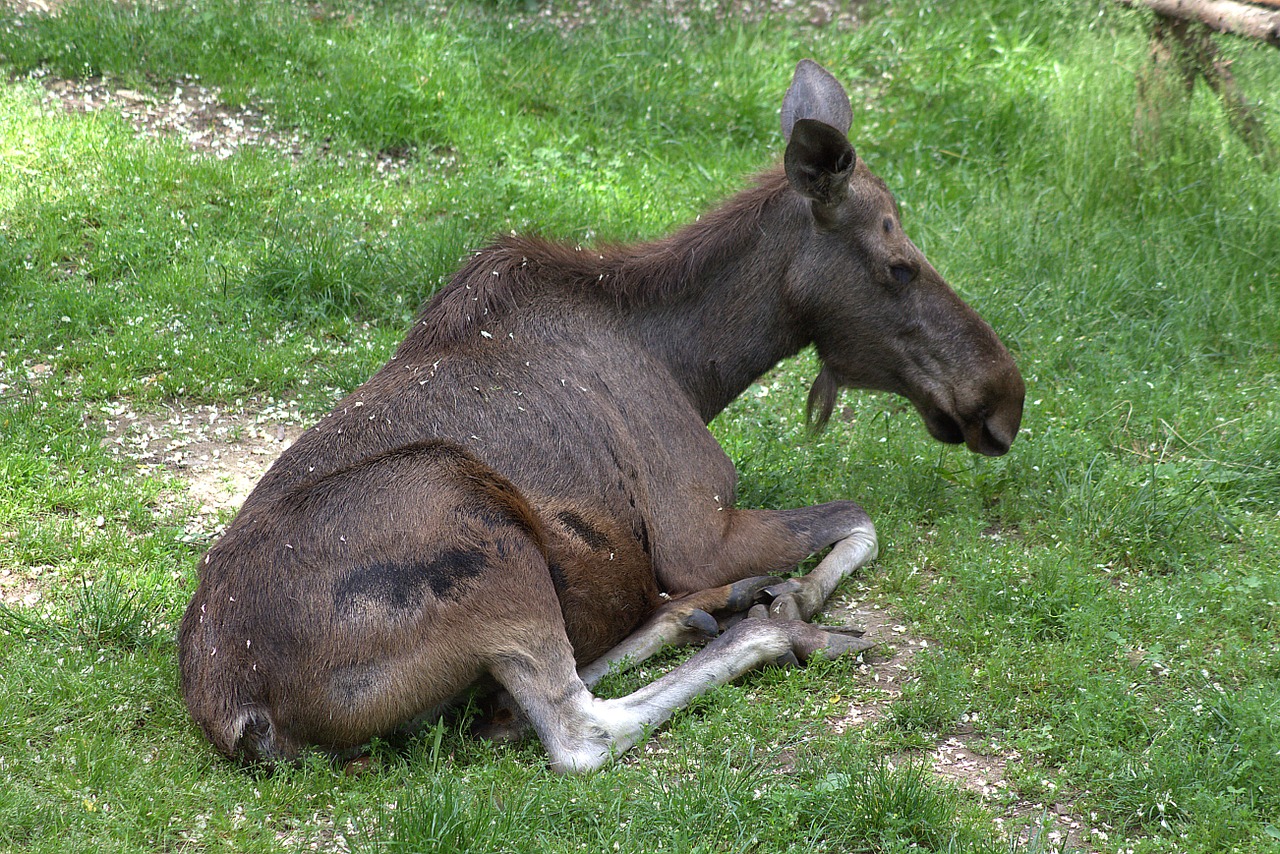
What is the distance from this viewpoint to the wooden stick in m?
7.43

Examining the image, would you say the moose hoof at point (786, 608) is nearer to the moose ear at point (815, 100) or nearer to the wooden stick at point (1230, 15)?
the moose ear at point (815, 100)

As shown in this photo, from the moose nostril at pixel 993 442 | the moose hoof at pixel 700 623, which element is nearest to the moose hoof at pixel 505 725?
the moose hoof at pixel 700 623

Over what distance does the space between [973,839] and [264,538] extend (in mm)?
2559

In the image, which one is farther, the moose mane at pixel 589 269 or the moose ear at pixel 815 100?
the moose ear at pixel 815 100

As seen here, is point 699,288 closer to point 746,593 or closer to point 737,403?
point 746,593

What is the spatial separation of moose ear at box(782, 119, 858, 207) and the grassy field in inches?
61.5

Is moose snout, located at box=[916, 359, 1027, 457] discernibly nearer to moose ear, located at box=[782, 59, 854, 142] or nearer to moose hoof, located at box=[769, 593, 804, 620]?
moose hoof, located at box=[769, 593, 804, 620]

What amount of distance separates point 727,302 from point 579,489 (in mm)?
1170

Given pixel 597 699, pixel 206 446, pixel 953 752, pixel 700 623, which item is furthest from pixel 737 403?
pixel 953 752

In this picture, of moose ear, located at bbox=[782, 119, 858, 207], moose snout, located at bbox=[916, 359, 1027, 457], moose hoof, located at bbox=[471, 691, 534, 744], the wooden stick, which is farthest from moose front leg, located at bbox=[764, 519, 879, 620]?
the wooden stick

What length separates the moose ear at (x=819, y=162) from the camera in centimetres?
514

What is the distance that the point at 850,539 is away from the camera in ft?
18.7

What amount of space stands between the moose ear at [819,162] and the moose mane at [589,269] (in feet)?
0.87

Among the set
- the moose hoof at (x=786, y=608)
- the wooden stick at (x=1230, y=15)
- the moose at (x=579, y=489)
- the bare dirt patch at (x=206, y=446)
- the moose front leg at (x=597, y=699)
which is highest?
the wooden stick at (x=1230, y=15)
